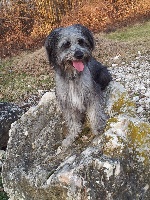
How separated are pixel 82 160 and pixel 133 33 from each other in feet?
34.8

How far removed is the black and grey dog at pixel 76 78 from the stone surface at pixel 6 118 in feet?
8.67

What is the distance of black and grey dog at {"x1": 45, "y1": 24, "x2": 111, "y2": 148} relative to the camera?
405 centimetres

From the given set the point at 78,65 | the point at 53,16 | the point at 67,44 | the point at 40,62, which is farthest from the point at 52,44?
the point at 53,16

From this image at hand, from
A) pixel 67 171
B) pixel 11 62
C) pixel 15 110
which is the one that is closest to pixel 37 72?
pixel 11 62

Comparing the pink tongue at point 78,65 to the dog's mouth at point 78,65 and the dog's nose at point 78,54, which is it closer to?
the dog's mouth at point 78,65

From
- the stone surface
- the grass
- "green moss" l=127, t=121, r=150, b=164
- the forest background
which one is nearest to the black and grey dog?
"green moss" l=127, t=121, r=150, b=164

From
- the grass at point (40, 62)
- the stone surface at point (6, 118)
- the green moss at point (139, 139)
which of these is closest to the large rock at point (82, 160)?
the green moss at point (139, 139)

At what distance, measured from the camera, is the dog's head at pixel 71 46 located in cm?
398

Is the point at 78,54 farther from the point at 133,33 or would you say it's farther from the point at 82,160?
the point at 133,33

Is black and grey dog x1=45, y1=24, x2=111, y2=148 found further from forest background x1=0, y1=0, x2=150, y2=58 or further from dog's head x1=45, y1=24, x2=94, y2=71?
forest background x1=0, y1=0, x2=150, y2=58

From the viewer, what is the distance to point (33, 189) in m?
4.24

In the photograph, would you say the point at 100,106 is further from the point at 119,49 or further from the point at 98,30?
the point at 98,30

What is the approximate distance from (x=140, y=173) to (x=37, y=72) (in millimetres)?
8028

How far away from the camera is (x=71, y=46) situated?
158 inches
